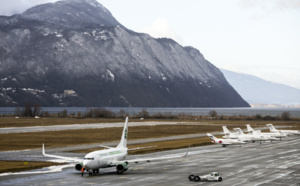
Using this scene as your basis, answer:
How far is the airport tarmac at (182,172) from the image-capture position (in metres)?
57.9

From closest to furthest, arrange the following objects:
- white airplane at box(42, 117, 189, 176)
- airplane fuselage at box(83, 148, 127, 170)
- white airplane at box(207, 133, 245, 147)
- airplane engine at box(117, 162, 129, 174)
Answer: airplane fuselage at box(83, 148, 127, 170)
white airplane at box(42, 117, 189, 176)
airplane engine at box(117, 162, 129, 174)
white airplane at box(207, 133, 245, 147)

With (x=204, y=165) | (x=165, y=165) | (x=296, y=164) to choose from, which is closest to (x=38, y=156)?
(x=165, y=165)

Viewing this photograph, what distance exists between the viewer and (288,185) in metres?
55.3

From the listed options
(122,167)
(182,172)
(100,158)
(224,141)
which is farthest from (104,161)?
(224,141)

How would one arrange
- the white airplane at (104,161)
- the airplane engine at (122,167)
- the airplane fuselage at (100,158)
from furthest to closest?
the airplane engine at (122,167) < the white airplane at (104,161) < the airplane fuselage at (100,158)

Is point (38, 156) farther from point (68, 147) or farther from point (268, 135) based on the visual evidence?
point (268, 135)

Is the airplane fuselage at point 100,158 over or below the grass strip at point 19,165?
over

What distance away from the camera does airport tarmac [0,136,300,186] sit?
→ 5791cm

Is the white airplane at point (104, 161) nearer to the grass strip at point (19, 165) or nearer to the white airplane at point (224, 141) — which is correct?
the grass strip at point (19, 165)

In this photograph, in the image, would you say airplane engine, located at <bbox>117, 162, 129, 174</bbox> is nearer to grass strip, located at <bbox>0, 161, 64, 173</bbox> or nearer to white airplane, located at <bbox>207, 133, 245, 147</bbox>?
grass strip, located at <bbox>0, 161, 64, 173</bbox>

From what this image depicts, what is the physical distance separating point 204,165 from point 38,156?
104 feet

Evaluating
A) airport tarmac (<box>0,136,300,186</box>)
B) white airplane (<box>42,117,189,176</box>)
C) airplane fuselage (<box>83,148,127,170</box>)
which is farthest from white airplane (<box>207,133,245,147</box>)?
airplane fuselage (<box>83,148,127,170</box>)

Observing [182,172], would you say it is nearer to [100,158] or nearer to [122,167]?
[122,167]

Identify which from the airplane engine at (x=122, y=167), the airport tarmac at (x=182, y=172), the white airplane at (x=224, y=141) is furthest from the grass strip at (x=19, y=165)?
the white airplane at (x=224, y=141)
